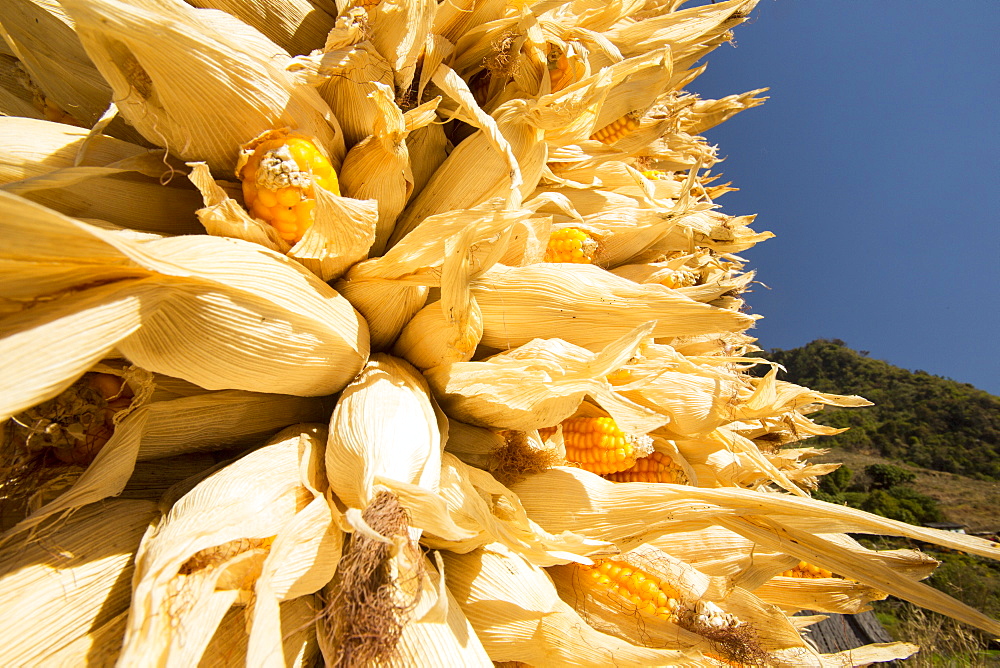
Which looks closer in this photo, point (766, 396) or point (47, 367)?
point (47, 367)

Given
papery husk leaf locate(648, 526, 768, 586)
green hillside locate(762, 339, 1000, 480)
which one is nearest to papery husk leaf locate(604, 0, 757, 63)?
papery husk leaf locate(648, 526, 768, 586)

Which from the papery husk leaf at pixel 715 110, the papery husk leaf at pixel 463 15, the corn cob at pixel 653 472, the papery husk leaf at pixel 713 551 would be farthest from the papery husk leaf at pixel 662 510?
the papery husk leaf at pixel 715 110

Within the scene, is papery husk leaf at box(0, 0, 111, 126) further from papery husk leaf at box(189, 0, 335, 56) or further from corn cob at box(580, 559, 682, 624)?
corn cob at box(580, 559, 682, 624)

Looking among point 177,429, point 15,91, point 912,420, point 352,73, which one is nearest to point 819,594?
point 177,429

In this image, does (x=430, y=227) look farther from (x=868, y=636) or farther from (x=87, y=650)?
(x=868, y=636)

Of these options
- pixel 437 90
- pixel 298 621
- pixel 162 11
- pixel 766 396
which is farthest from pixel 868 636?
pixel 162 11

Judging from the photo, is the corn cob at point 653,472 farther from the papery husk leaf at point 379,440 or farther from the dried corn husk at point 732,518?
the papery husk leaf at point 379,440
